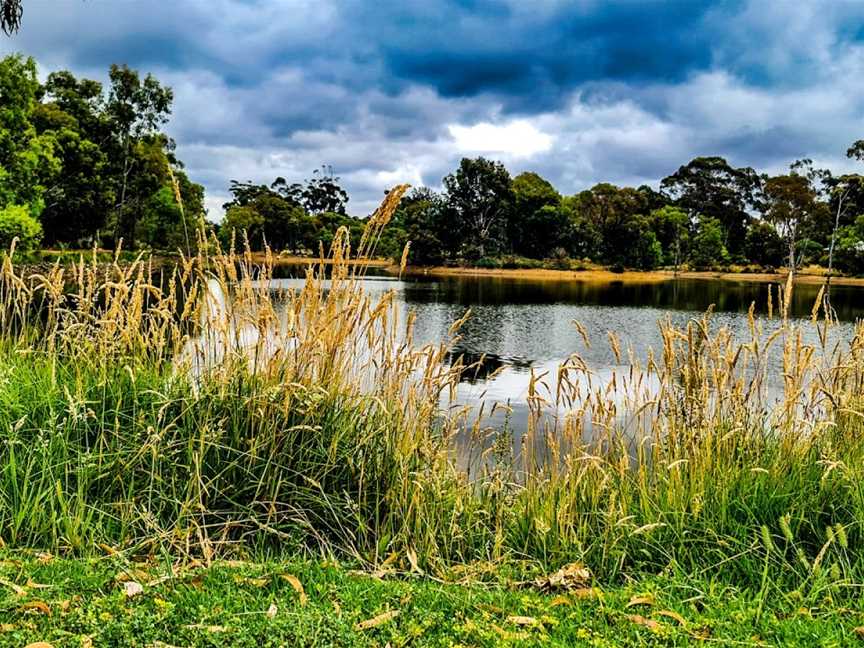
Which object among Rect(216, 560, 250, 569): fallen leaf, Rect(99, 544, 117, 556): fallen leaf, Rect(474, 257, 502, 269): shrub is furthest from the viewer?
Rect(474, 257, 502, 269): shrub

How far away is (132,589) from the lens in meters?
2.84

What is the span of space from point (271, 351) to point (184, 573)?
4.57 feet

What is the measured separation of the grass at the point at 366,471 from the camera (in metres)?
3.35

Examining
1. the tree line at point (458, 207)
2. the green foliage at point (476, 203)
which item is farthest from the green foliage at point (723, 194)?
the green foliage at point (476, 203)

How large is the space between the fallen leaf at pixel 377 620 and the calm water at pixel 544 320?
4.58m

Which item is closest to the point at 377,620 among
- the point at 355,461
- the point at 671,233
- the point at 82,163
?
the point at 355,461

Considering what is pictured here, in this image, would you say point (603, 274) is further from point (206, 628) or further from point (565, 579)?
point (206, 628)

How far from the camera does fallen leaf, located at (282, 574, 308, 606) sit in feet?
9.20

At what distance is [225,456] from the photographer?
366 cm

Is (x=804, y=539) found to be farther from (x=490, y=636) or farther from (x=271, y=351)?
(x=271, y=351)

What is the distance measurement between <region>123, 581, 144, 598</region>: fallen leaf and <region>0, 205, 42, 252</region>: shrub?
2691 cm

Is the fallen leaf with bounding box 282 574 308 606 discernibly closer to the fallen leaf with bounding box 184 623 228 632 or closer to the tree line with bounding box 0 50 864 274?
the fallen leaf with bounding box 184 623 228 632

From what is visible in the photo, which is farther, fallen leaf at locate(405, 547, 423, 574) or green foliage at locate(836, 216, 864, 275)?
green foliage at locate(836, 216, 864, 275)

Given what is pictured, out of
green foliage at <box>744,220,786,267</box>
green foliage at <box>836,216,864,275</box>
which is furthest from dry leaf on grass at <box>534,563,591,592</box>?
green foliage at <box>744,220,786,267</box>
